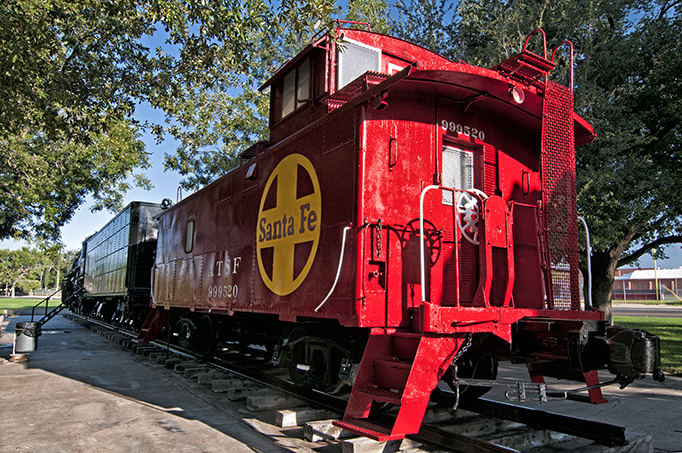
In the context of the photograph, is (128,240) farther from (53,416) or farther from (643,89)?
(643,89)

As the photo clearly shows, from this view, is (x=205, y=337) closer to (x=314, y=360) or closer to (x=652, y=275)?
(x=314, y=360)

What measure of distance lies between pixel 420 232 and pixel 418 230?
21.1 inches

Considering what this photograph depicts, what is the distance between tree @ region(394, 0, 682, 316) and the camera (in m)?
12.0

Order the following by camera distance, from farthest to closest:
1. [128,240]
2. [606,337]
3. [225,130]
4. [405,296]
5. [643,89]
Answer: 1. [225,130]
2. [128,240]
3. [643,89]
4. [405,296]
5. [606,337]

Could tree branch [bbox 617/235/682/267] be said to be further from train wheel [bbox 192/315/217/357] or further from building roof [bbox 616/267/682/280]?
building roof [bbox 616/267/682/280]

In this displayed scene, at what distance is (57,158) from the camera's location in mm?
18625

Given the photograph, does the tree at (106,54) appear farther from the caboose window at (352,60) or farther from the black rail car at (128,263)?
the black rail car at (128,263)

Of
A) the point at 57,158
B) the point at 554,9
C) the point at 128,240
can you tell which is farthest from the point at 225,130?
the point at 554,9

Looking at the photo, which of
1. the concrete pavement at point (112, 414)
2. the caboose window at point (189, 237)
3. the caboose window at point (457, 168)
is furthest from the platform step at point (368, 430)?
the caboose window at point (189, 237)

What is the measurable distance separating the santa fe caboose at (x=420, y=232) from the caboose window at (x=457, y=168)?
2 cm

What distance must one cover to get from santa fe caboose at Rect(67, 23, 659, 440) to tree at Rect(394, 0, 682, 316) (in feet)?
24.2

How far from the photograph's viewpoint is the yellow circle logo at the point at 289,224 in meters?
5.25

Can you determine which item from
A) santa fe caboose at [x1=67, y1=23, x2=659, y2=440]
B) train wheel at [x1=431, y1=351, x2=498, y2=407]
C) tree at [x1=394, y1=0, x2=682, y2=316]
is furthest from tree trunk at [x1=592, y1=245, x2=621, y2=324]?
→ train wheel at [x1=431, y1=351, x2=498, y2=407]

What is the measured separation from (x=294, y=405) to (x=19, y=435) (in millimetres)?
2908
